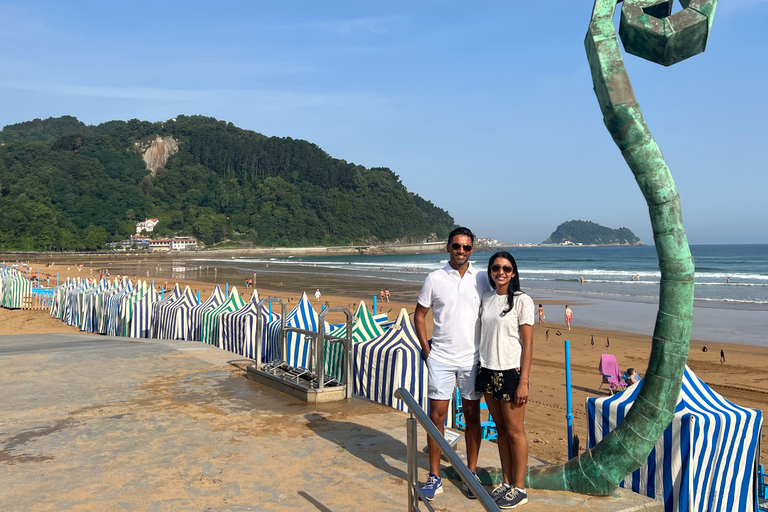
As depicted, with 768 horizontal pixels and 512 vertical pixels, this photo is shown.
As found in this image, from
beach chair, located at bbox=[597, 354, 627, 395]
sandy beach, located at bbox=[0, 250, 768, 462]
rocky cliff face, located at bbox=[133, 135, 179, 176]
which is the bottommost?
sandy beach, located at bbox=[0, 250, 768, 462]

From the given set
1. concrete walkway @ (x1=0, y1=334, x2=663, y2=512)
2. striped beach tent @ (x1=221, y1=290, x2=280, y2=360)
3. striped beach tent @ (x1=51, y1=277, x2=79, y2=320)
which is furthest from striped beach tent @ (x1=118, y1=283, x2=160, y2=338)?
concrete walkway @ (x1=0, y1=334, x2=663, y2=512)

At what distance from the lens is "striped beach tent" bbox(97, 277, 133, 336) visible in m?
14.4

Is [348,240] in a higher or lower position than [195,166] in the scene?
lower

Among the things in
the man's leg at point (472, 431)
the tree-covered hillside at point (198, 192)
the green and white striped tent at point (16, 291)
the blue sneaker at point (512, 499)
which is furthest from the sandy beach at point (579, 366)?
the tree-covered hillside at point (198, 192)

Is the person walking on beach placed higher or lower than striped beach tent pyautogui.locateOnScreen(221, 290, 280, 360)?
→ higher

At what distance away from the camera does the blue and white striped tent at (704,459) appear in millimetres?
3955

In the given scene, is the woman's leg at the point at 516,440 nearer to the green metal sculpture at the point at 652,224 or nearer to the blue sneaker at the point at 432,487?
the green metal sculpture at the point at 652,224

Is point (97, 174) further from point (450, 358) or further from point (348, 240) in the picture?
point (450, 358)

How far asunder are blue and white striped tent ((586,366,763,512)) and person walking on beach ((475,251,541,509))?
1016 millimetres

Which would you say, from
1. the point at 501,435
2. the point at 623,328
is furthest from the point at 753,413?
the point at 623,328

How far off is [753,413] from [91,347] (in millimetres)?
9641

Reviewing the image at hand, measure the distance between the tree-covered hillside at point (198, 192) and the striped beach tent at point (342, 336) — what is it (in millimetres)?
118430

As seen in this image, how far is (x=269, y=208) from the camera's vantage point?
152 meters

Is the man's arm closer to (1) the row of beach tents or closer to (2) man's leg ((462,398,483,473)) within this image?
(2) man's leg ((462,398,483,473))
